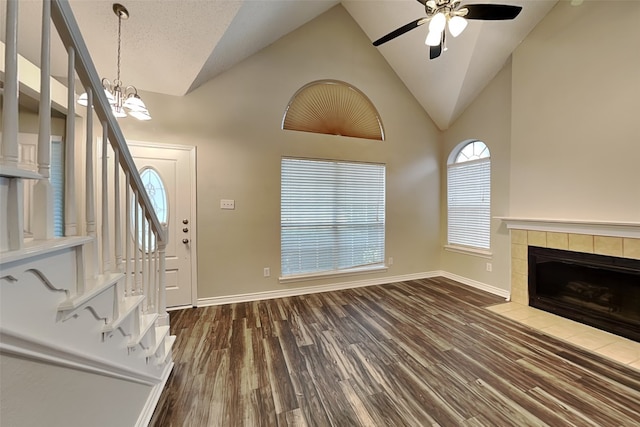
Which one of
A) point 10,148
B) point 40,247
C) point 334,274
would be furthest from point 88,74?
point 334,274

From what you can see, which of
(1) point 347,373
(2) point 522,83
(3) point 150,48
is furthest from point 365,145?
(1) point 347,373

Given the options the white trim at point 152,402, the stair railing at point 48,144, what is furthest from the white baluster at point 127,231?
the white trim at point 152,402

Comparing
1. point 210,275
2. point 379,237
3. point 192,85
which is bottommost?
point 210,275

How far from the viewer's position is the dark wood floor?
1.56 m

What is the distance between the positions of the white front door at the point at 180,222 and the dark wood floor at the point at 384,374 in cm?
32

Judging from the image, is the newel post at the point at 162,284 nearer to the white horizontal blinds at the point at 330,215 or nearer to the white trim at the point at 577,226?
the white horizontal blinds at the point at 330,215

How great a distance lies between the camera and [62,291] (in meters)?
0.87

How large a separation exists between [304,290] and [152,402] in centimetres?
225

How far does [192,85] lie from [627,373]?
4797 millimetres

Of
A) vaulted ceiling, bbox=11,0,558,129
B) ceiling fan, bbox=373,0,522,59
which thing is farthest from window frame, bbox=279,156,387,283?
ceiling fan, bbox=373,0,522,59

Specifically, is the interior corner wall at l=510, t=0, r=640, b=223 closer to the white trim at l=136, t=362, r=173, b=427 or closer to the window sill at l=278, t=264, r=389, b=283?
the window sill at l=278, t=264, r=389, b=283

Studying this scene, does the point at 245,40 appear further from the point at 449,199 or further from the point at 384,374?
the point at 449,199

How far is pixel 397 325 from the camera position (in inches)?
107

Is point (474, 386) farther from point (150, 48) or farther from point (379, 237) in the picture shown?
point (150, 48)
